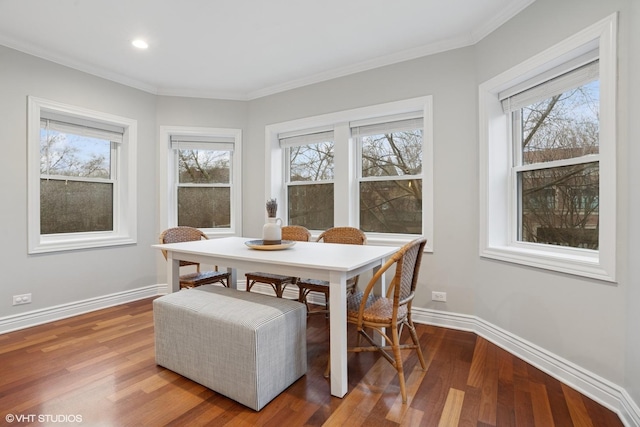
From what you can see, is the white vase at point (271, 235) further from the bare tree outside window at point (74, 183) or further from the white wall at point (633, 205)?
the bare tree outside window at point (74, 183)

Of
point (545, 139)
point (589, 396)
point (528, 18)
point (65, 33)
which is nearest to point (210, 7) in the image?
point (65, 33)

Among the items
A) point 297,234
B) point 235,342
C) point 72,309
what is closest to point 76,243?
point 72,309

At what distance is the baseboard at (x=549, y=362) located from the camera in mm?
1606

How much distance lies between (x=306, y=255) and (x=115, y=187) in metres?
2.93

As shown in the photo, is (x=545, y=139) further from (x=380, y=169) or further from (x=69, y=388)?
(x=69, y=388)

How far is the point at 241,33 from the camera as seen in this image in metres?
2.66

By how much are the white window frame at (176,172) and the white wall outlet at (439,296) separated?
8.23ft

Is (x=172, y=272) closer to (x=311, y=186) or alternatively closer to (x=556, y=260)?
(x=311, y=186)

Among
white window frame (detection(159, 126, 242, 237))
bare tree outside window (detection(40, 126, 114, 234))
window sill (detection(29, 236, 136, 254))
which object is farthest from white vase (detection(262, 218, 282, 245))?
bare tree outside window (detection(40, 126, 114, 234))

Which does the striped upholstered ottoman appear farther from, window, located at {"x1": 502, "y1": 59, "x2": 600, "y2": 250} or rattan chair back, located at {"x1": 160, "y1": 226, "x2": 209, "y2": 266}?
window, located at {"x1": 502, "y1": 59, "x2": 600, "y2": 250}

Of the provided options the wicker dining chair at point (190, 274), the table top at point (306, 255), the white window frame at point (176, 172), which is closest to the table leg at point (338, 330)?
the table top at point (306, 255)

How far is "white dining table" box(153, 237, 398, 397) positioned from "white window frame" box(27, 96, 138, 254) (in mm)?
1459

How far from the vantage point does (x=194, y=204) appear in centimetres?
409

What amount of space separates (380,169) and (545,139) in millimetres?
1487
